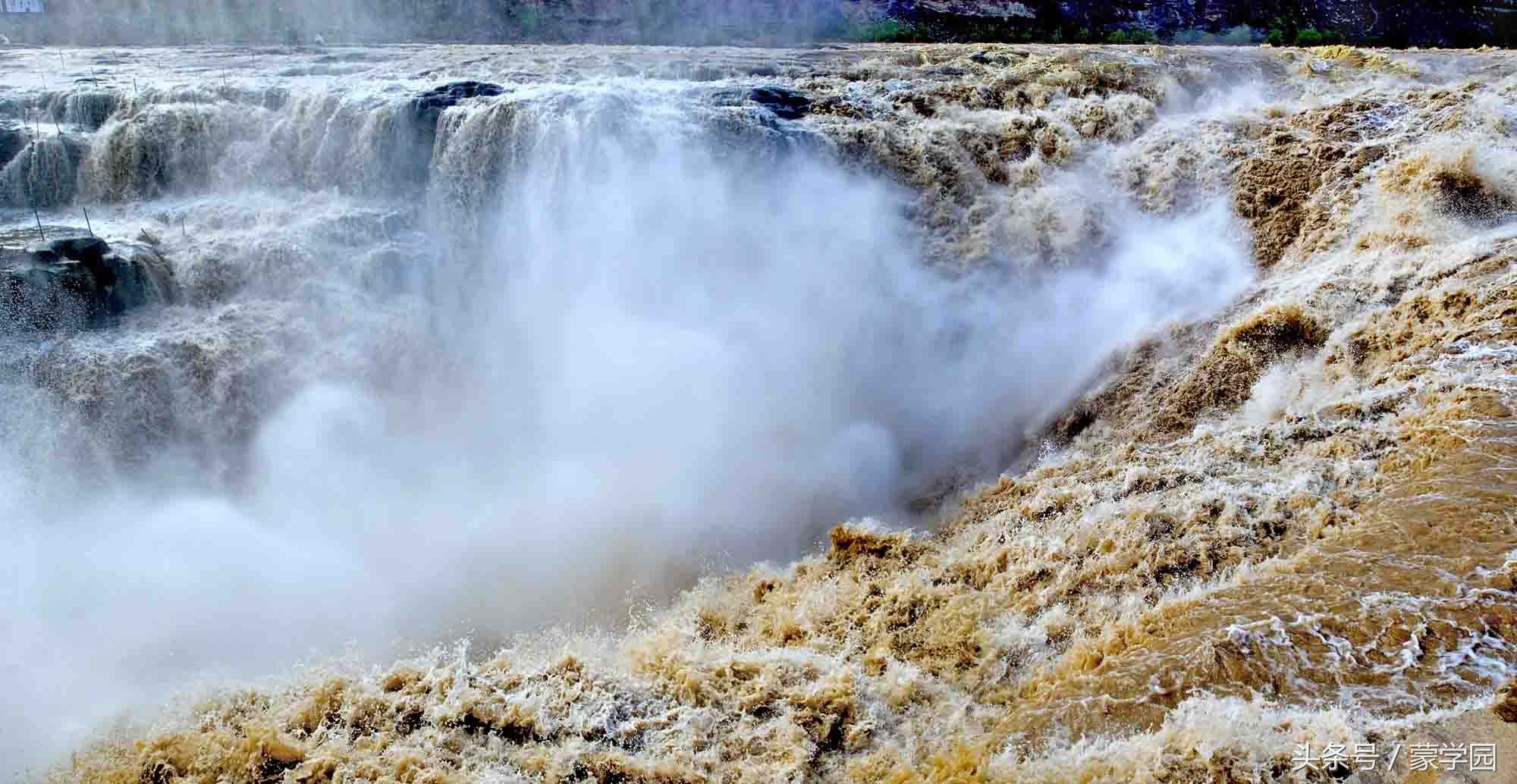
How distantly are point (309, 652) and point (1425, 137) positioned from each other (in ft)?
38.3

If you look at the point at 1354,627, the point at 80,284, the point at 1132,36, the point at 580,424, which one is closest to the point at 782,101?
the point at 580,424

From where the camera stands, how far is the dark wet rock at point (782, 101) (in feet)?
38.1

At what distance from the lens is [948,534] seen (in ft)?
22.8

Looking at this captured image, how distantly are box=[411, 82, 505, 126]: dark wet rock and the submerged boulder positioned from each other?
3566 mm

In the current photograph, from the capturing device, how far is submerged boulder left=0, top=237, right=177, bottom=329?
9.18 meters

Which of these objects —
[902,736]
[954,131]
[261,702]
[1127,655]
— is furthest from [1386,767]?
[954,131]

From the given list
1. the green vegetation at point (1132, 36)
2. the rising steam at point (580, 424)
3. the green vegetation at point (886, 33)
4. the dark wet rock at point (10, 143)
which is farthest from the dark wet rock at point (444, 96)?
the green vegetation at point (1132, 36)

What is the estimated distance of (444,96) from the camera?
37.6ft

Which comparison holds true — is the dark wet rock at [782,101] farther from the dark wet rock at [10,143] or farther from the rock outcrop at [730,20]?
the dark wet rock at [10,143]

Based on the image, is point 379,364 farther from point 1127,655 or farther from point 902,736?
point 1127,655

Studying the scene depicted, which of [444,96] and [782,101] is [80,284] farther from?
[782,101]

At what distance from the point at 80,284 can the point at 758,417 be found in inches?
300

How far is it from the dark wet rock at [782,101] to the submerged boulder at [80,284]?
7.61 metres

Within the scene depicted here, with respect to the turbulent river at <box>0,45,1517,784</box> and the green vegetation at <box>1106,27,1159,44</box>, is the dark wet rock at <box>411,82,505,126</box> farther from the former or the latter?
the green vegetation at <box>1106,27,1159,44</box>
